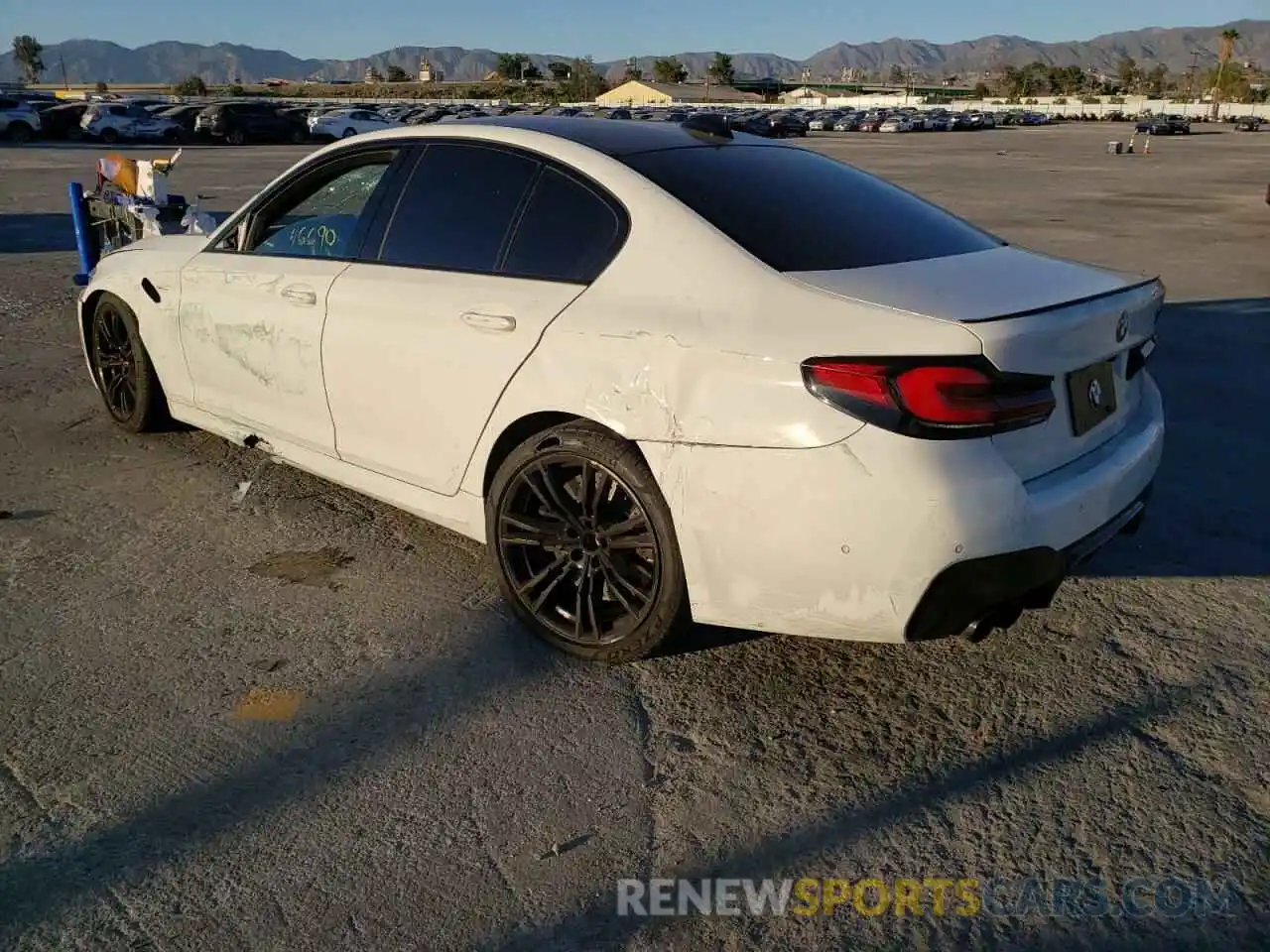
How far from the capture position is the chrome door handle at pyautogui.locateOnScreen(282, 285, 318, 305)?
396 centimetres

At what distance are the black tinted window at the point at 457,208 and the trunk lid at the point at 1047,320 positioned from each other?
1149mm

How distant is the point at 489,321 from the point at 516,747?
133 centimetres

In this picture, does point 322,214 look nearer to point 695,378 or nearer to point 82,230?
point 695,378

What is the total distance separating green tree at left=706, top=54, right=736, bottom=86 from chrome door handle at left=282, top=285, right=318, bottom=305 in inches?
5951

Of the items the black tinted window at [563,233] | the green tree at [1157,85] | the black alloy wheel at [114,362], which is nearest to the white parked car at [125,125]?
the black alloy wheel at [114,362]

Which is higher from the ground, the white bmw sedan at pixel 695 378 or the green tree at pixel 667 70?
the green tree at pixel 667 70

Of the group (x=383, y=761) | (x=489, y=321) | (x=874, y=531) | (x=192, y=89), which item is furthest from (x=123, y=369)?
(x=192, y=89)

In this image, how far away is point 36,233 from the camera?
13617mm

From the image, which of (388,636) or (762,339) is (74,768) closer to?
(388,636)

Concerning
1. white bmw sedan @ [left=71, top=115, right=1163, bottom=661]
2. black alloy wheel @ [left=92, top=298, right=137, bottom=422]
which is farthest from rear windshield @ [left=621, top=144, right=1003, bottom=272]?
black alloy wheel @ [left=92, top=298, right=137, bottom=422]

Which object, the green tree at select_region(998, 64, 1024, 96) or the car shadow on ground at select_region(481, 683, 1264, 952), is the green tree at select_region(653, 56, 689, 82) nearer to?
the green tree at select_region(998, 64, 1024, 96)

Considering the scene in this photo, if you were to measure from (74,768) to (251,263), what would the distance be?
2.29m

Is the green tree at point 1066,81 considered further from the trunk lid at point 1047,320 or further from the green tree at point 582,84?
the trunk lid at point 1047,320

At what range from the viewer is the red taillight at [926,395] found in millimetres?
2549
